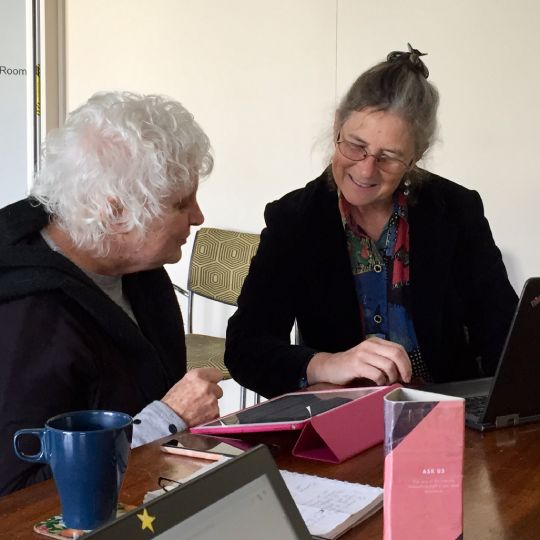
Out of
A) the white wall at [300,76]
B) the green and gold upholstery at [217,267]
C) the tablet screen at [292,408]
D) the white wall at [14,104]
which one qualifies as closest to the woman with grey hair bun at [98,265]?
the tablet screen at [292,408]

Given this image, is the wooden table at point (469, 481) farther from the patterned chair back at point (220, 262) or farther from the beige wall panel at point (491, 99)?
the patterned chair back at point (220, 262)

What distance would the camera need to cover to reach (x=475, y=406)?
4.39 feet

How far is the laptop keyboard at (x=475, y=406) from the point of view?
128cm

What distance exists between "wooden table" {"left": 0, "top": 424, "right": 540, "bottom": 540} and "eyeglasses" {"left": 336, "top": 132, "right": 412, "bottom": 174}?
2.33 ft

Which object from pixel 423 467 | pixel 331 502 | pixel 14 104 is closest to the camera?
pixel 423 467

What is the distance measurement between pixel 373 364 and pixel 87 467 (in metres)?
0.69

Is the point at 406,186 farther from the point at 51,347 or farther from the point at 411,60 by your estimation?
the point at 51,347

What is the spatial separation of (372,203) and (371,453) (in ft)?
2.81

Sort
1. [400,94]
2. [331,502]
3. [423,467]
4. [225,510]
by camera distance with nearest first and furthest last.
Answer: [225,510]
[423,467]
[331,502]
[400,94]

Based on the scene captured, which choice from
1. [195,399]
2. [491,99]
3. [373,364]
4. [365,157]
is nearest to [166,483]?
[195,399]

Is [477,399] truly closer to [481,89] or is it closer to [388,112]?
[388,112]

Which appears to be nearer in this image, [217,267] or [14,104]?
[217,267]

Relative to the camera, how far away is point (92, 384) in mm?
1300

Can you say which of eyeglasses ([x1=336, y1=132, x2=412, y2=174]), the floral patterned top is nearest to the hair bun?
eyeglasses ([x1=336, y1=132, x2=412, y2=174])
